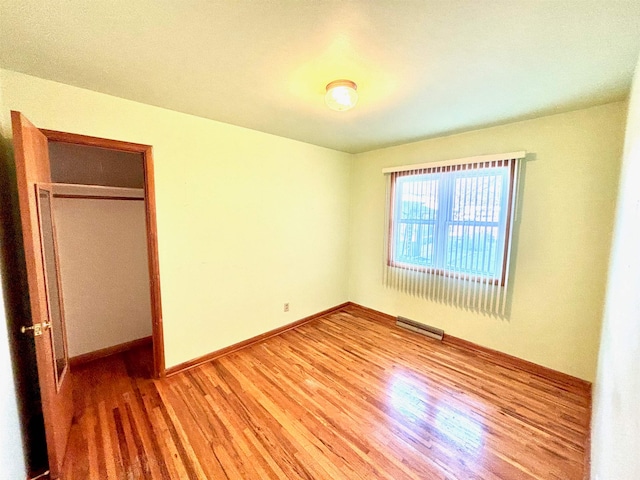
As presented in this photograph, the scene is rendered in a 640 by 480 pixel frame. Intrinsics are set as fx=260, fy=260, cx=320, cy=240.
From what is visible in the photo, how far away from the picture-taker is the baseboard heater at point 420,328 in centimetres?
323

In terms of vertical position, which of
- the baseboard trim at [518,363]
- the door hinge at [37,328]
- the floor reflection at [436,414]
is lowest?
the floor reflection at [436,414]

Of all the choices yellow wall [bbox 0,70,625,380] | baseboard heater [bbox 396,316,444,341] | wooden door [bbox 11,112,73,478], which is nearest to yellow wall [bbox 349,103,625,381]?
yellow wall [bbox 0,70,625,380]

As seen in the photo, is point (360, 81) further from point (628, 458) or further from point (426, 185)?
point (628, 458)

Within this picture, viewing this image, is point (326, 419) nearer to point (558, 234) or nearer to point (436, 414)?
point (436, 414)

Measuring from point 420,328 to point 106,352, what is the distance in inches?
144

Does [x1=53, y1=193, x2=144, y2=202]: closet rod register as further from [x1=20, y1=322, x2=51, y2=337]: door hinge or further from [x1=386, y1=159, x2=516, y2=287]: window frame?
[x1=386, y1=159, x2=516, y2=287]: window frame

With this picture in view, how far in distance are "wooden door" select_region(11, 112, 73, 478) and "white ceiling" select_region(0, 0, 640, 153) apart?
54 cm

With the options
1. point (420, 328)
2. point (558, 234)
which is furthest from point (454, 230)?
point (420, 328)

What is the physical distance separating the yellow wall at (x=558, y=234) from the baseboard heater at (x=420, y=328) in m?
0.27

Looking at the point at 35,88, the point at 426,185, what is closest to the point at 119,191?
the point at 35,88

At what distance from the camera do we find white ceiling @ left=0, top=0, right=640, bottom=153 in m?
1.15

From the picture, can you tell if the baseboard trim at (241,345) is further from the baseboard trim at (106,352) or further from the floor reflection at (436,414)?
the floor reflection at (436,414)

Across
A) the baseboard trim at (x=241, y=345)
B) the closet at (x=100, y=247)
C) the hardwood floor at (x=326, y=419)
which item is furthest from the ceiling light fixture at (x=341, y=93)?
the baseboard trim at (x=241, y=345)

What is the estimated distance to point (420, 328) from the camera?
3398 millimetres
